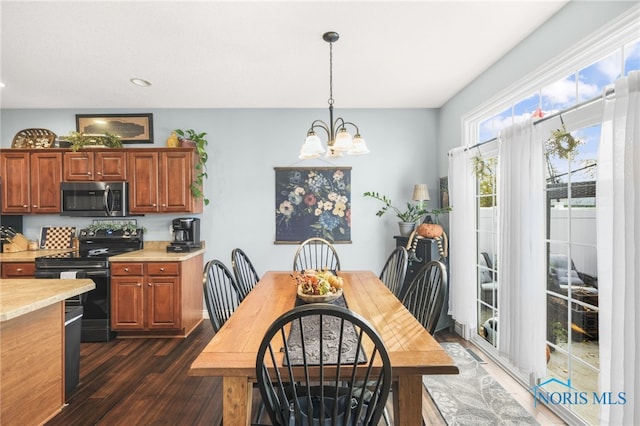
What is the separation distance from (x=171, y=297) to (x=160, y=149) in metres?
1.70

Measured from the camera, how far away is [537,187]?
213 centimetres

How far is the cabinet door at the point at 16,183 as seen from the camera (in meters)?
3.72

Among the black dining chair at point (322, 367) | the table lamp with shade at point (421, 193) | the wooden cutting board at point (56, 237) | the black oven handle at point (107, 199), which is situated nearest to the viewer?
the black dining chair at point (322, 367)

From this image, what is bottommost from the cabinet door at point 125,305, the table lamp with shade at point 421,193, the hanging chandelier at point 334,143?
the cabinet door at point 125,305

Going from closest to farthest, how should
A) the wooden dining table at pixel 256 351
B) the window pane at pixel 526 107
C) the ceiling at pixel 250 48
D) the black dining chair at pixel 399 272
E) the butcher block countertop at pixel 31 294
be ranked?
the wooden dining table at pixel 256 351
the butcher block countertop at pixel 31 294
the ceiling at pixel 250 48
the window pane at pixel 526 107
the black dining chair at pixel 399 272

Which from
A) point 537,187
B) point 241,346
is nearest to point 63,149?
point 241,346

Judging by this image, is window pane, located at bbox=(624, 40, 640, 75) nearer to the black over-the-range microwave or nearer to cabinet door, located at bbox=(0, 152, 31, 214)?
the black over-the-range microwave

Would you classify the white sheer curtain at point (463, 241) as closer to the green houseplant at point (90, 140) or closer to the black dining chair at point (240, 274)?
the black dining chair at point (240, 274)

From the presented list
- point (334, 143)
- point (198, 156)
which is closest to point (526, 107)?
point (334, 143)

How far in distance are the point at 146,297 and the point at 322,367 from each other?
295cm

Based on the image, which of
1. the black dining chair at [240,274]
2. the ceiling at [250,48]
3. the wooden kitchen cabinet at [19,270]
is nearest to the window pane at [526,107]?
the ceiling at [250,48]

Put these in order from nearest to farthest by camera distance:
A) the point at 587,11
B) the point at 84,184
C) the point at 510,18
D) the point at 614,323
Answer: the point at 614,323, the point at 587,11, the point at 510,18, the point at 84,184

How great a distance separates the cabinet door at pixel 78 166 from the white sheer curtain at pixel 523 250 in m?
4.31

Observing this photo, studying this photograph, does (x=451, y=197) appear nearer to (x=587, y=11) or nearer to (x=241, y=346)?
(x=587, y=11)
